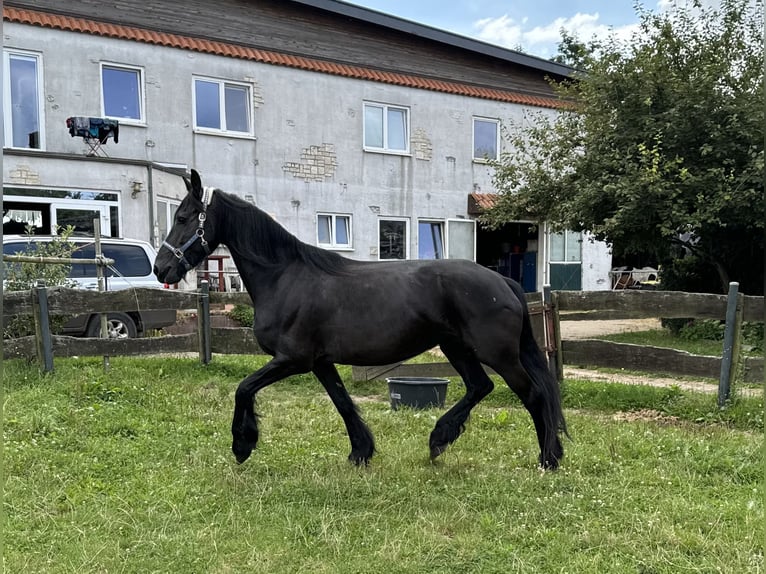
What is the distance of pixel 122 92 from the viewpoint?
1337 centimetres

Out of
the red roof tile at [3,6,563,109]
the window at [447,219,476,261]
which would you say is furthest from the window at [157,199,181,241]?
the window at [447,219,476,261]

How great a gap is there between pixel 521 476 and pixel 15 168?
10.9m

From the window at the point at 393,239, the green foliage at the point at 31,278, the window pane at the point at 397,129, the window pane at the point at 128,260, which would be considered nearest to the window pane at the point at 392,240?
the window at the point at 393,239

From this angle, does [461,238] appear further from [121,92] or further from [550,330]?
[550,330]

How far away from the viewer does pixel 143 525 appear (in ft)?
11.2

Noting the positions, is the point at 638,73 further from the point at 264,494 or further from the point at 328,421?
the point at 264,494

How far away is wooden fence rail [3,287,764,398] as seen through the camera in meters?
6.04

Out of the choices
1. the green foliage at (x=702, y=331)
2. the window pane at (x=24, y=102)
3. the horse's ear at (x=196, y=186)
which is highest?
the window pane at (x=24, y=102)

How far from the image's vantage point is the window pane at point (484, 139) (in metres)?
18.4

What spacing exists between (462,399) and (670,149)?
8481mm

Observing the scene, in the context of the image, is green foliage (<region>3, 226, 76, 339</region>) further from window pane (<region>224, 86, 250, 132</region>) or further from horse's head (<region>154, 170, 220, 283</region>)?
window pane (<region>224, 86, 250, 132</region>)

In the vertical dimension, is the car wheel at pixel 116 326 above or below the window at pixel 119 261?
below

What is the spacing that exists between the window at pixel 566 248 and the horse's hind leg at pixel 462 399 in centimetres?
1627

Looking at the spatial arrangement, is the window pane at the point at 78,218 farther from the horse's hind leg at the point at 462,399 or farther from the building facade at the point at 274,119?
the horse's hind leg at the point at 462,399
